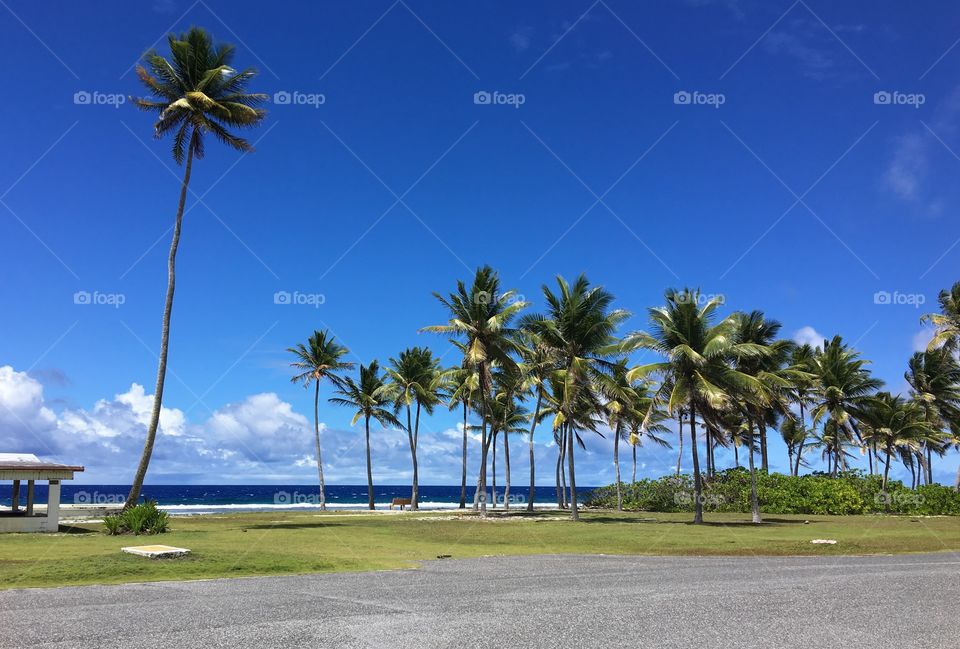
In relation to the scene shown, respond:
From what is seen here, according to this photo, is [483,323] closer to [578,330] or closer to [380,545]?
[578,330]

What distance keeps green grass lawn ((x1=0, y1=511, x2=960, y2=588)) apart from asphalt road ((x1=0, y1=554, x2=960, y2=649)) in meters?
1.95

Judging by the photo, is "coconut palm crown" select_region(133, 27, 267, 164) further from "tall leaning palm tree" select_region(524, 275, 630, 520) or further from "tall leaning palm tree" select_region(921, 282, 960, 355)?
"tall leaning palm tree" select_region(921, 282, 960, 355)

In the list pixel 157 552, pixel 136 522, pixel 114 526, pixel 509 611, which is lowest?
pixel 114 526

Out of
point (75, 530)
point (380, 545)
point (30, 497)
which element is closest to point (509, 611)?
point (380, 545)

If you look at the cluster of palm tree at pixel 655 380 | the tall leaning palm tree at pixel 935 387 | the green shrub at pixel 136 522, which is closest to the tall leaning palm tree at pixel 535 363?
the cluster of palm tree at pixel 655 380

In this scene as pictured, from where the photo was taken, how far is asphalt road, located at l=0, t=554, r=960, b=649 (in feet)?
29.3

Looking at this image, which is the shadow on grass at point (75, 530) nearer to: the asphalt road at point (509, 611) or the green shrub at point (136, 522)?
the green shrub at point (136, 522)

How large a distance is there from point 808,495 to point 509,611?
42.3 m

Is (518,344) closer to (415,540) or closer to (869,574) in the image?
(415,540)

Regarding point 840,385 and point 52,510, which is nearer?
point 52,510

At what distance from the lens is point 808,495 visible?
47.0 m

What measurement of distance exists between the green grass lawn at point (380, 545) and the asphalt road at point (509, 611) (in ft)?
6.38

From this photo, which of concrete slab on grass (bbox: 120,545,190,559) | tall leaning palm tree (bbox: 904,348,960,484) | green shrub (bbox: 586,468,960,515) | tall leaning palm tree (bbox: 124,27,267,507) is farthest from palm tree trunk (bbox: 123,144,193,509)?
tall leaning palm tree (bbox: 904,348,960,484)

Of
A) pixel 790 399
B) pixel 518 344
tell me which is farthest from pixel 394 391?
pixel 790 399
